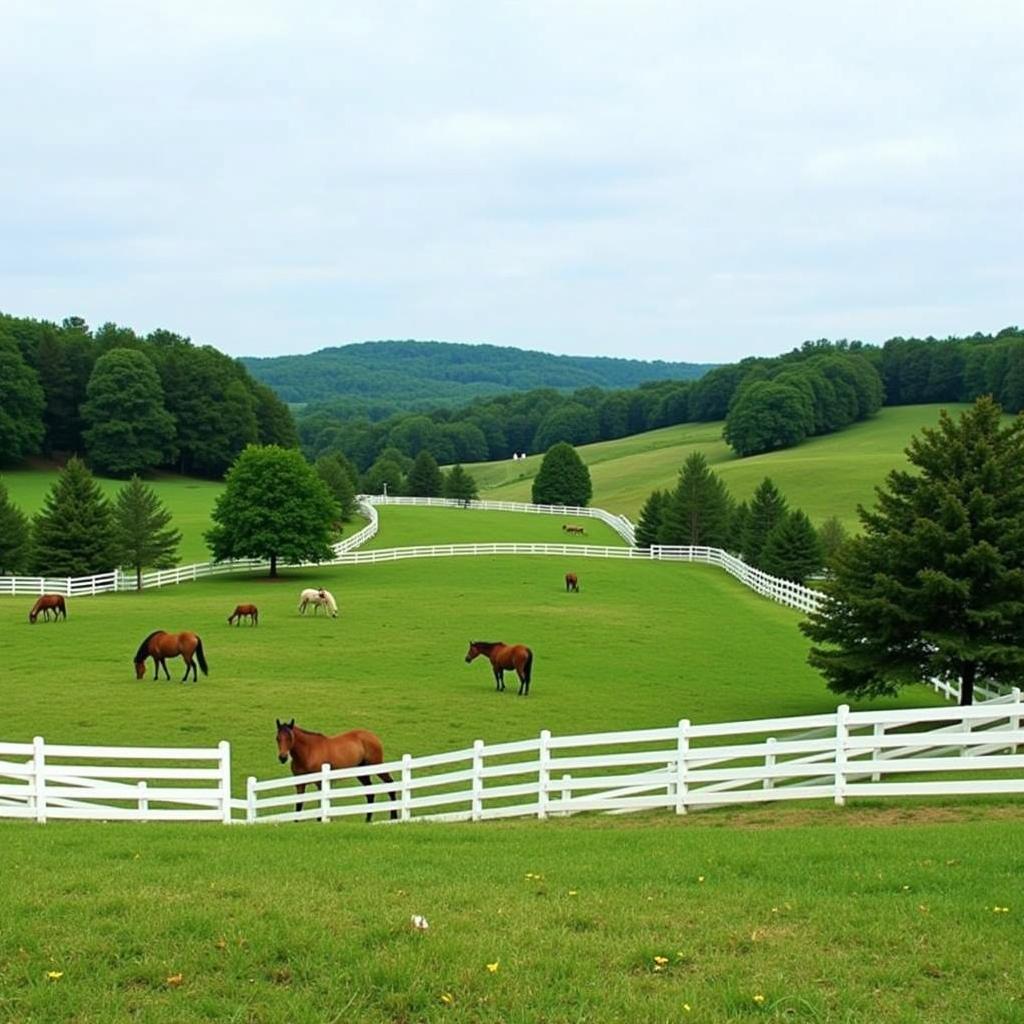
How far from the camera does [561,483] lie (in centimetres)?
10494

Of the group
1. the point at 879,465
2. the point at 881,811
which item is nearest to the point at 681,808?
the point at 881,811

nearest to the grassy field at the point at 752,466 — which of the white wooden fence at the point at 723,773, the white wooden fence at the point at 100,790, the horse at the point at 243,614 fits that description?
the horse at the point at 243,614

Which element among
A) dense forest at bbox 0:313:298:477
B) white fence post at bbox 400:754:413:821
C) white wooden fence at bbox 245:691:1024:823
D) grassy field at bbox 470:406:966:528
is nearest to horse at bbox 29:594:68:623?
white wooden fence at bbox 245:691:1024:823

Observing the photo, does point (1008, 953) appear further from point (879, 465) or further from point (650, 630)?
point (879, 465)

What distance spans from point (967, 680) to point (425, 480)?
10138 cm

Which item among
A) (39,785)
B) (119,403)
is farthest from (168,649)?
(119,403)

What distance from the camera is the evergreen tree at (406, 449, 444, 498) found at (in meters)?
121

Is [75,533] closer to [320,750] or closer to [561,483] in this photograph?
[320,750]

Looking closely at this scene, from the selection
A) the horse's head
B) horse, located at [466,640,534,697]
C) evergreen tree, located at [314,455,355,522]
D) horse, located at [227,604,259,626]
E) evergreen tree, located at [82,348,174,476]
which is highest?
evergreen tree, located at [82,348,174,476]

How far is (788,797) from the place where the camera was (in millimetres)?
13039

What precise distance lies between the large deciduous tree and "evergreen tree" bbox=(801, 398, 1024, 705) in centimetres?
3683

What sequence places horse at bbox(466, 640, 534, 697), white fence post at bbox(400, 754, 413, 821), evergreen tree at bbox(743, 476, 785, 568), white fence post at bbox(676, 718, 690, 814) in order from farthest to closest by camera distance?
evergreen tree at bbox(743, 476, 785, 568) → horse at bbox(466, 640, 534, 697) → white fence post at bbox(400, 754, 413, 821) → white fence post at bbox(676, 718, 690, 814)

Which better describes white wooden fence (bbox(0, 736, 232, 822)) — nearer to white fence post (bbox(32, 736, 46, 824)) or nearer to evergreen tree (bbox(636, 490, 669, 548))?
white fence post (bbox(32, 736, 46, 824))

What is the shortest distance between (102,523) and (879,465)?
2862 inches
